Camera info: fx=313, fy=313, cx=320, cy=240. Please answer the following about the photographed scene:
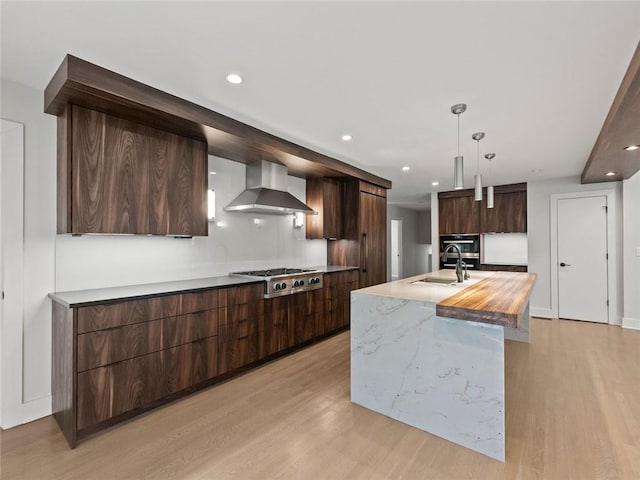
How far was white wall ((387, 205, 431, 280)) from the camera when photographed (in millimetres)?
9047

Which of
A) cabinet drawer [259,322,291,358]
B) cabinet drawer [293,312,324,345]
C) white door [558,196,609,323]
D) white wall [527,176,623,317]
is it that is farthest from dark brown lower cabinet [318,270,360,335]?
white door [558,196,609,323]

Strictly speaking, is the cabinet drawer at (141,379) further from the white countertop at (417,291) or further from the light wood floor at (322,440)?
the white countertop at (417,291)

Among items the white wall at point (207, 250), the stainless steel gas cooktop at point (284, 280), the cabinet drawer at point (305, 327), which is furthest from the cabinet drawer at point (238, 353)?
the white wall at point (207, 250)

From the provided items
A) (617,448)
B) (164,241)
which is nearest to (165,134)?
(164,241)

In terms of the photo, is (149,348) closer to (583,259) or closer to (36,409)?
(36,409)

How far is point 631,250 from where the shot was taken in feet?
15.6

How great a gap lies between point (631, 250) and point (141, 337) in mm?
6538

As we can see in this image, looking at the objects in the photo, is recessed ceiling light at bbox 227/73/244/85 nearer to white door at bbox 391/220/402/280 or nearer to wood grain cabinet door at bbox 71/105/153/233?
wood grain cabinet door at bbox 71/105/153/233

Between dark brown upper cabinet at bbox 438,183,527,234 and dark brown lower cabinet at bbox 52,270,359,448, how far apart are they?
4.67 metres

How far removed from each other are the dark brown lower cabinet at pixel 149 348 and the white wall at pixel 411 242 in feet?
20.6

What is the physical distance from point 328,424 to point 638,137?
3.71 metres

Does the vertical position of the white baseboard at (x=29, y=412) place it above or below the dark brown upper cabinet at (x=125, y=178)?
below

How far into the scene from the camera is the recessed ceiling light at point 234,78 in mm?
2150

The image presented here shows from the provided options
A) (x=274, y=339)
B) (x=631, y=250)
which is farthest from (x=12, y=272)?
(x=631, y=250)
